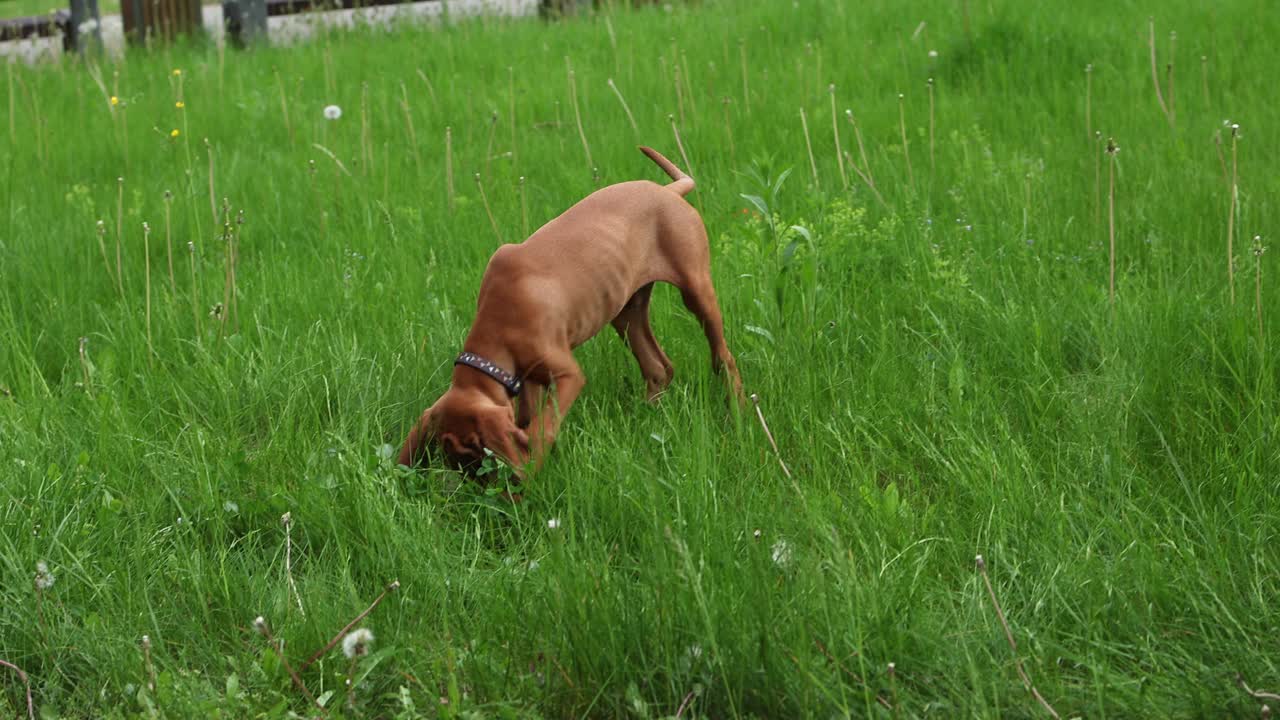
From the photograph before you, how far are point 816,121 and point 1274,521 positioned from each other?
10.0 feet

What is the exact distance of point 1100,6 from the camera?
6508 mm

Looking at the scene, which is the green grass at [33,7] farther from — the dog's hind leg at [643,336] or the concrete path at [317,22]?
the dog's hind leg at [643,336]

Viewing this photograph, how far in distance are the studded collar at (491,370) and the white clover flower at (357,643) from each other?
676mm

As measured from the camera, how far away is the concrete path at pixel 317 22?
7.99 m

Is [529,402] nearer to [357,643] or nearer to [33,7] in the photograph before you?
[357,643]

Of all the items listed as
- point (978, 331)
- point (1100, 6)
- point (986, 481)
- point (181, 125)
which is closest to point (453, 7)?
point (181, 125)

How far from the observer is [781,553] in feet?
7.78

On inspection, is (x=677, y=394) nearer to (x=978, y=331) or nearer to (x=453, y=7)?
(x=978, y=331)

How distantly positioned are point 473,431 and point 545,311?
30 cm

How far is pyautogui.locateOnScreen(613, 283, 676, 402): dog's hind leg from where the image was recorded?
10.6ft

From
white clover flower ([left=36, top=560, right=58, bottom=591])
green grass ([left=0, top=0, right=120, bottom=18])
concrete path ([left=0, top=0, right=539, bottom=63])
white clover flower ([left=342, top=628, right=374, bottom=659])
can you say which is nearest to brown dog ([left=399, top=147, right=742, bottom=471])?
white clover flower ([left=342, top=628, right=374, bottom=659])

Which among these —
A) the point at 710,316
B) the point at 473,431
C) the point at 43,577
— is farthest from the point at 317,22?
the point at 43,577

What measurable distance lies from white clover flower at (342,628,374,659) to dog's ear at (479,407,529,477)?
0.58 metres

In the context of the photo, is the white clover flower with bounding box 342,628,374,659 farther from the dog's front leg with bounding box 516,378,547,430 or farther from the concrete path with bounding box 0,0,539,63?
the concrete path with bounding box 0,0,539,63
